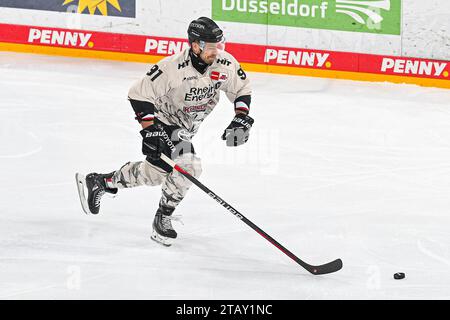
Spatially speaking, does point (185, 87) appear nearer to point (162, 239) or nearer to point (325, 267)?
point (162, 239)

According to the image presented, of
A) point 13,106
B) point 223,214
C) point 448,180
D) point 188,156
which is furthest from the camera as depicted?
point 13,106

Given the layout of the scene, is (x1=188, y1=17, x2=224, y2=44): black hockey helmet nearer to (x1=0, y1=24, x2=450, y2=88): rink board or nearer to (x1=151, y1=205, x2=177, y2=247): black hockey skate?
(x1=151, y1=205, x2=177, y2=247): black hockey skate

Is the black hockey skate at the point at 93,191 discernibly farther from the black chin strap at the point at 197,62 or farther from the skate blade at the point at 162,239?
the black chin strap at the point at 197,62

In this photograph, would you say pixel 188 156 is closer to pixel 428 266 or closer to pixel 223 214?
pixel 223 214

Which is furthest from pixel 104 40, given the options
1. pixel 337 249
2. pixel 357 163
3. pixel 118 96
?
pixel 337 249

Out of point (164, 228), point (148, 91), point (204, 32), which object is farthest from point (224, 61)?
point (164, 228)

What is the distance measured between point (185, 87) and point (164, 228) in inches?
33.0

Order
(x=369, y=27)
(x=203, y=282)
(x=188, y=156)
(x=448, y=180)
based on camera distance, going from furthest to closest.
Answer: (x=369, y=27), (x=448, y=180), (x=188, y=156), (x=203, y=282)

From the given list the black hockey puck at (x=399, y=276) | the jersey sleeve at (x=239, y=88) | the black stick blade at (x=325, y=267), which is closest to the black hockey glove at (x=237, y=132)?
the jersey sleeve at (x=239, y=88)

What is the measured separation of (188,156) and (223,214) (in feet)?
2.91

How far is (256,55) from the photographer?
10.3 meters

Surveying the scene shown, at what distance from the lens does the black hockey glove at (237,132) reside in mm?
6137

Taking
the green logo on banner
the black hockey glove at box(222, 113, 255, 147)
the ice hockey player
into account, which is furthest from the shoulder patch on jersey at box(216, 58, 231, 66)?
the green logo on banner
